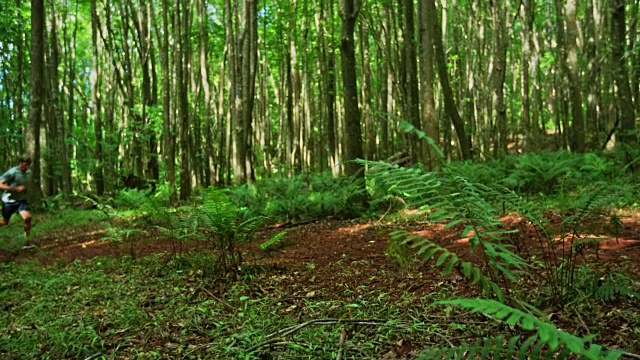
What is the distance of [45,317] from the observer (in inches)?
148

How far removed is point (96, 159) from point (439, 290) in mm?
16867

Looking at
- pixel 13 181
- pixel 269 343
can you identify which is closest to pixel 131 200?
pixel 13 181

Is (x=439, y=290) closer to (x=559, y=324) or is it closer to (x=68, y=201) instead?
(x=559, y=324)

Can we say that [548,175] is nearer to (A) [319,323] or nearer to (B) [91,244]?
(A) [319,323]

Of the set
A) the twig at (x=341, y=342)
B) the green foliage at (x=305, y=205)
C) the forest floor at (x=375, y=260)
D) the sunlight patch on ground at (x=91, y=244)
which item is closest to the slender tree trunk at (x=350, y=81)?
the green foliage at (x=305, y=205)

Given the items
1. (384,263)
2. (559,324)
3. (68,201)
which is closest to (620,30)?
(384,263)

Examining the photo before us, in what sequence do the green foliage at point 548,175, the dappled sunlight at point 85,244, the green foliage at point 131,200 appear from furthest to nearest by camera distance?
the green foliage at point 131,200, the green foliage at point 548,175, the dappled sunlight at point 85,244

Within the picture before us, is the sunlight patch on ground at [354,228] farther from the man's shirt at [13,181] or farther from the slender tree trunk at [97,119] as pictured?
the slender tree trunk at [97,119]

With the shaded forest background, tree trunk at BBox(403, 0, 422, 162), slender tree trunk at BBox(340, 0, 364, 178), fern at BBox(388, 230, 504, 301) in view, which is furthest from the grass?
tree trunk at BBox(403, 0, 422, 162)

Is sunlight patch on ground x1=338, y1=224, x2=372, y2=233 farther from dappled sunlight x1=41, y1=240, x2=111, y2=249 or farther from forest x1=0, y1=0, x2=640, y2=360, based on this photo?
dappled sunlight x1=41, y1=240, x2=111, y2=249

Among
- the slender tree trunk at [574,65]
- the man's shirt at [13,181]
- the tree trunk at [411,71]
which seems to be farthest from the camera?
the tree trunk at [411,71]

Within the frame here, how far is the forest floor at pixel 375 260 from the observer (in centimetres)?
273

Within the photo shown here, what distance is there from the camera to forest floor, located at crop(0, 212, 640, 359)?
8.96 ft

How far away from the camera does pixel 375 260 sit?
16.0 feet
